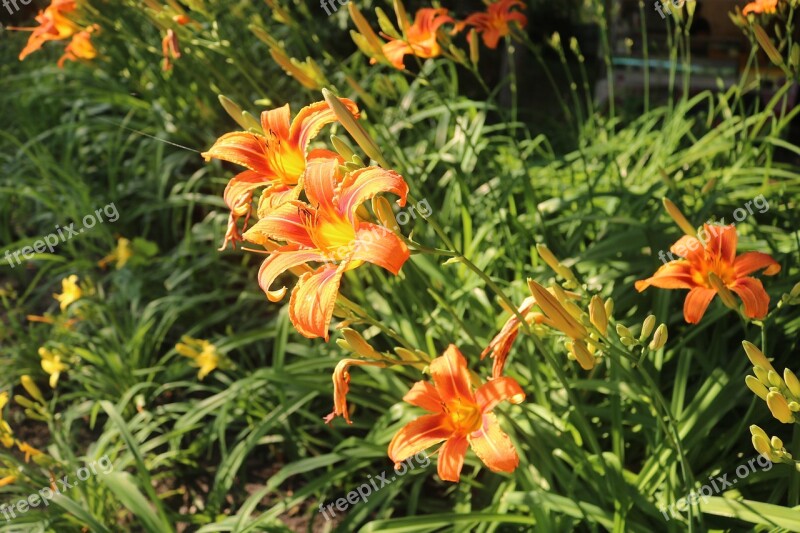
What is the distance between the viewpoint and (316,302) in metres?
1.15

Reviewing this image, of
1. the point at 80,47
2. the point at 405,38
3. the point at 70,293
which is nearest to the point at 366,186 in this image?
the point at 405,38

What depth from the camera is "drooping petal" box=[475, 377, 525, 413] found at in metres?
1.31

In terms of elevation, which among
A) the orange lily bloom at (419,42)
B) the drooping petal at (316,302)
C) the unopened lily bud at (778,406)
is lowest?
the unopened lily bud at (778,406)

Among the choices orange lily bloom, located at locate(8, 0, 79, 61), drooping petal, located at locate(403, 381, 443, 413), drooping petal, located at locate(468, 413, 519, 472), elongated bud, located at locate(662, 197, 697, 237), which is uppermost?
orange lily bloom, located at locate(8, 0, 79, 61)

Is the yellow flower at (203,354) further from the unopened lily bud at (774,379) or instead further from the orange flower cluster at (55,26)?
the unopened lily bud at (774,379)

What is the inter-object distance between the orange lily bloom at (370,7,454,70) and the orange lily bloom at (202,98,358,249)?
62cm

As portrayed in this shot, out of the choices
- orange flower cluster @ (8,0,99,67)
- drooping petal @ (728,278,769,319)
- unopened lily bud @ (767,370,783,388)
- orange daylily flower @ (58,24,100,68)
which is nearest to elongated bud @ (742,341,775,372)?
unopened lily bud @ (767,370,783,388)

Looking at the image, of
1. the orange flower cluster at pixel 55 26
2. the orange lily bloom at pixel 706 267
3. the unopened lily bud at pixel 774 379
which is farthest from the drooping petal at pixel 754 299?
the orange flower cluster at pixel 55 26

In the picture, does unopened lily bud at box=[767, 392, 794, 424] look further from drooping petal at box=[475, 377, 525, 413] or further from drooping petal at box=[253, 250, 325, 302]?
drooping petal at box=[253, 250, 325, 302]

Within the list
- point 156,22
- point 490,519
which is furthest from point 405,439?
point 156,22

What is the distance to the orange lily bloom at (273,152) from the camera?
4.62 ft

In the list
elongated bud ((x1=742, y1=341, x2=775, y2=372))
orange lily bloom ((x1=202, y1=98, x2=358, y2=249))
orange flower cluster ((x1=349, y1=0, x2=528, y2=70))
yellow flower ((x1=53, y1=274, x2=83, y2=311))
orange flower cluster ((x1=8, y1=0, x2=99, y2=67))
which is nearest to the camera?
elongated bud ((x1=742, y1=341, x2=775, y2=372))

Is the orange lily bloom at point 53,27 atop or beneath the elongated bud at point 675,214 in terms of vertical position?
atop

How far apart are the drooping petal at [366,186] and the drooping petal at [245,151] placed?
12.0 inches
